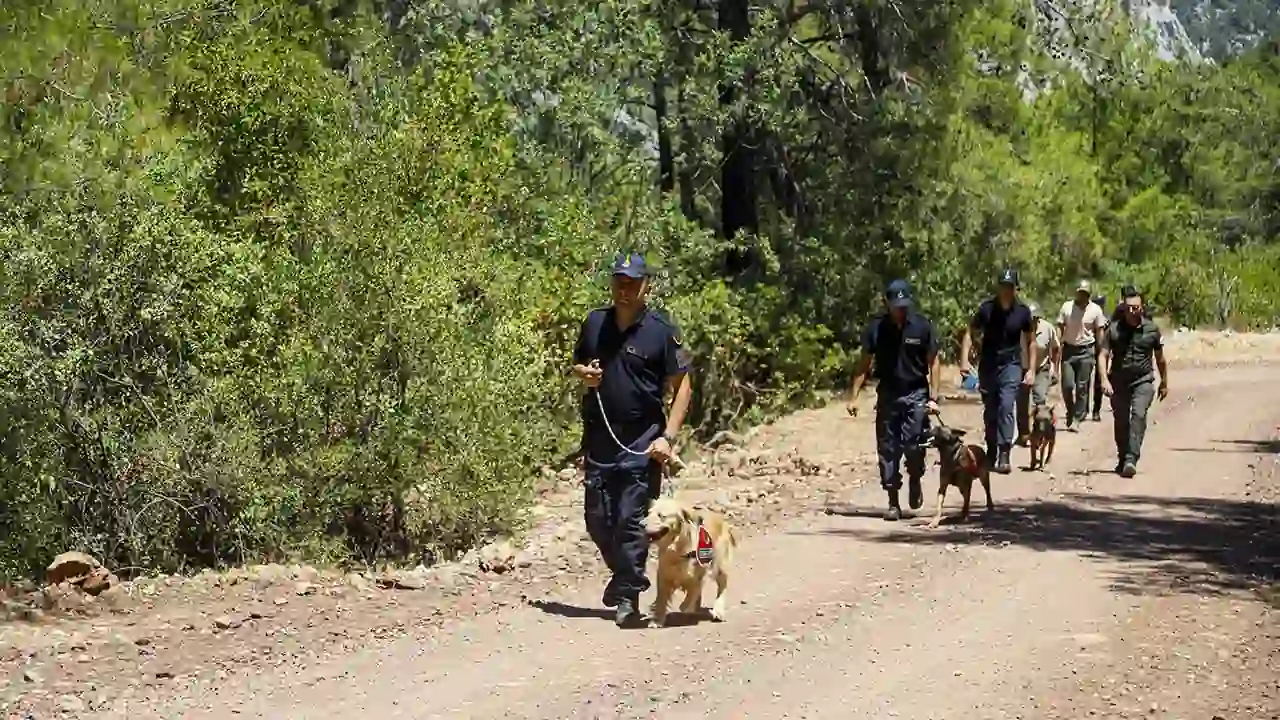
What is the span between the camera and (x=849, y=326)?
95.7ft

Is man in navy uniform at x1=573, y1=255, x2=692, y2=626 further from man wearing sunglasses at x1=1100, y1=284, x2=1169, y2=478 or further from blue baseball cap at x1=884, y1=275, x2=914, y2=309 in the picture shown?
man wearing sunglasses at x1=1100, y1=284, x2=1169, y2=478

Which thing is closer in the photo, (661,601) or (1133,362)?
(661,601)

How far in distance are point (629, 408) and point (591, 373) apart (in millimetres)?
299

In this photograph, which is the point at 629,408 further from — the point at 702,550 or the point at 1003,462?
the point at 1003,462

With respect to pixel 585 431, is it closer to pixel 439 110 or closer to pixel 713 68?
pixel 439 110

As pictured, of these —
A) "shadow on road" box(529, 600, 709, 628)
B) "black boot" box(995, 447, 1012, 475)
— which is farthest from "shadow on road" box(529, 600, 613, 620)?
"black boot" box(995, 447, 1012, 475)

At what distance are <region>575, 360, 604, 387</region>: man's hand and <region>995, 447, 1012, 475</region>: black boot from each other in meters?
9.10

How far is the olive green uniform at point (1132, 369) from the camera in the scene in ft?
59.9

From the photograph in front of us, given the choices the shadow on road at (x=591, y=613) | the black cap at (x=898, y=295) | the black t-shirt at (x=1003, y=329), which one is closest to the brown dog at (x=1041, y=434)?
the black t-shirt at (x=1003, y=329)

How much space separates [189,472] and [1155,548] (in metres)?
7.59

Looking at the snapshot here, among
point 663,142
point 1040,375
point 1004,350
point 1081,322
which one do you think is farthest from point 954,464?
point 663,142

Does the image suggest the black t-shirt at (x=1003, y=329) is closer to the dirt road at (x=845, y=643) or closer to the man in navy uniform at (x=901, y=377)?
the dirt road at (x=845, y=643)

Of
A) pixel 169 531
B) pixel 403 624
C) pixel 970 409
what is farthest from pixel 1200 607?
pixel 970 409

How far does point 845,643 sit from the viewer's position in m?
9.95
